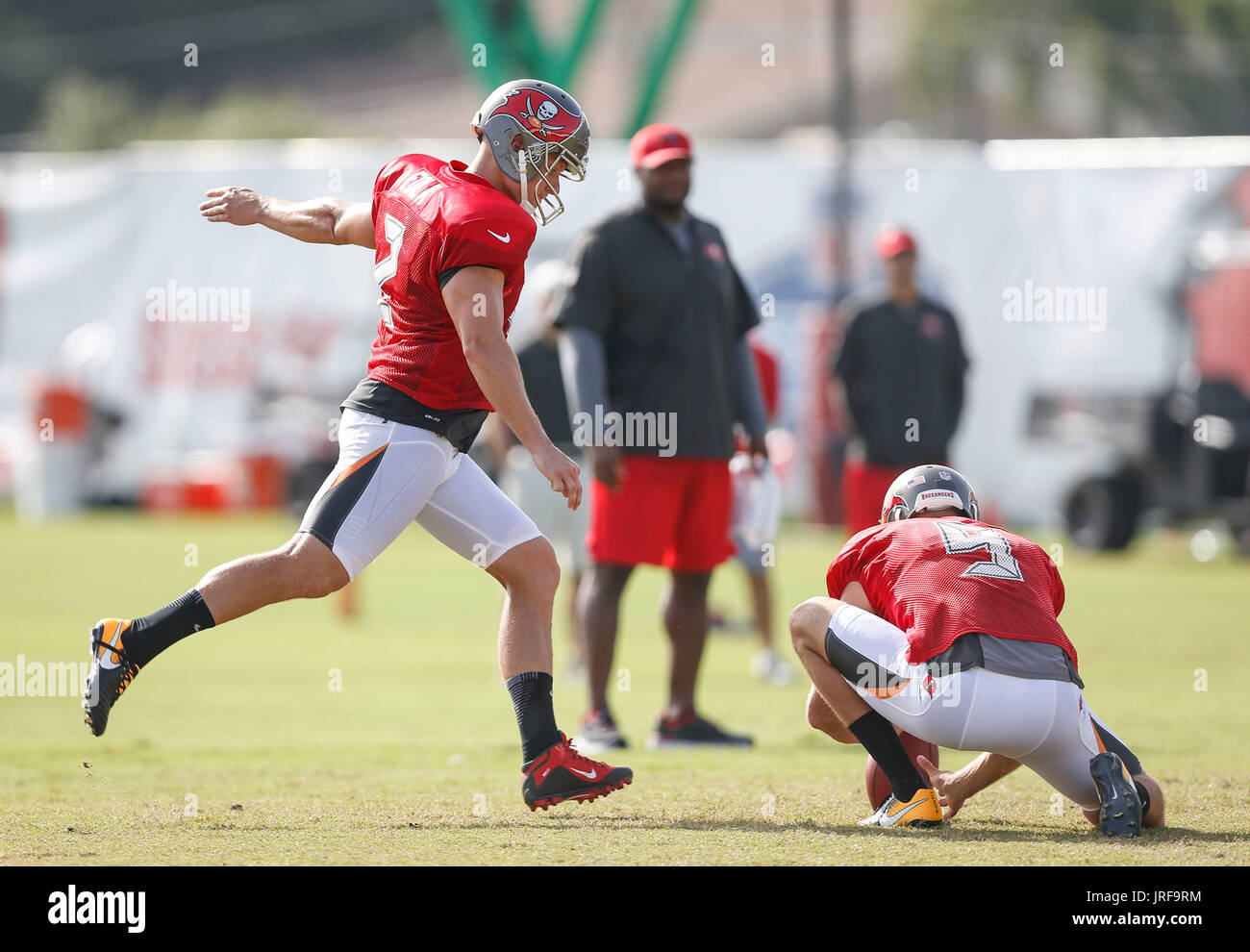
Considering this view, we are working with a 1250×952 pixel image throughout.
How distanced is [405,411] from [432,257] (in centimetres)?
54

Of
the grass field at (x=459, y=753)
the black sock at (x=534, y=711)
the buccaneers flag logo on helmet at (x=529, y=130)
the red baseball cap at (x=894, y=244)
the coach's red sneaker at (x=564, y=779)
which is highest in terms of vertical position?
the red baseball cap at (x=894, y=244)

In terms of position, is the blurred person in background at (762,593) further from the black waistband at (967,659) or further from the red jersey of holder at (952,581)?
the black waistband at (967,659)

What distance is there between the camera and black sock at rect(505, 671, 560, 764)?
19.2ft

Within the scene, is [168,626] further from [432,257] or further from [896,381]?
[896,381]

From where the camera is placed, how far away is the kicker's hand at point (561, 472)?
18.3 ft

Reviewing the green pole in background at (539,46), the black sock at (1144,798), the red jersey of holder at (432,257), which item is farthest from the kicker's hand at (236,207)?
the green pole in background at (539,46)

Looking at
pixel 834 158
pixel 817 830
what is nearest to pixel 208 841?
pixel 817 830

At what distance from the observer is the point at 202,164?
2505cm

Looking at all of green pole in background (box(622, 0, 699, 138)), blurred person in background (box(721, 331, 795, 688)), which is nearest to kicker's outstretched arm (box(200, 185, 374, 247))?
blurred person in background (box(721, 331, 795, 688))

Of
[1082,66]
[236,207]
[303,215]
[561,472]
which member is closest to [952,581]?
Answer: [561,472]

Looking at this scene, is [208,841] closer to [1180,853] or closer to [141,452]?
[1180,853]

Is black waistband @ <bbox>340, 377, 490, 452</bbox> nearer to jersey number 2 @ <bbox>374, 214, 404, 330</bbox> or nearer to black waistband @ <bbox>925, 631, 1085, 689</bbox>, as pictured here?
jersey number 2 @ <bbox>374, 214, 404, 330</bbox>

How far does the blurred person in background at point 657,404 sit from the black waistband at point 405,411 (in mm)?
1841

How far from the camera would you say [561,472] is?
18.3 feet
